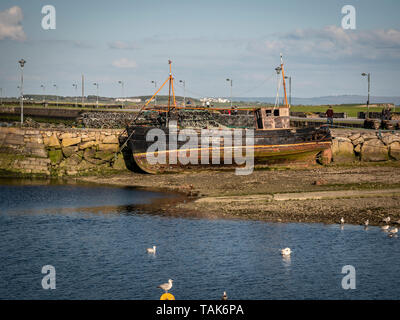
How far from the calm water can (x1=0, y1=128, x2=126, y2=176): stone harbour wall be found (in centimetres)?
1563

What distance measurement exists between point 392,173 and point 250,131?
12.7m

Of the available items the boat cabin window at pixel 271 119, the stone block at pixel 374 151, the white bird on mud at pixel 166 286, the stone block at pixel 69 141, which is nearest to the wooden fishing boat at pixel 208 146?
the boat cabin window at pixel 271 119

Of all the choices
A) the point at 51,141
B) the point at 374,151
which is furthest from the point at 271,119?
the point at 51,141

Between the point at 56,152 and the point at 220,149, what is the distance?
53.6 feet

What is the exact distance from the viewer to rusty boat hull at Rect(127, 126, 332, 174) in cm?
4941

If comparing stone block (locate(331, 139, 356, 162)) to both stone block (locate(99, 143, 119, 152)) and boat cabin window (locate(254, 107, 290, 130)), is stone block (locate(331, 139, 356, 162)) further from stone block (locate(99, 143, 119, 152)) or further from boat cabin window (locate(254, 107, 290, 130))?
stone block (locate(99, 143, 119, 152))

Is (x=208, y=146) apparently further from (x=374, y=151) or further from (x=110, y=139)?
(x=374, y=151)

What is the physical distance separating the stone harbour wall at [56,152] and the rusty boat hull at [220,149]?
12.1 feet

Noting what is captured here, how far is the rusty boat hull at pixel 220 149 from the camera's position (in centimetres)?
4941

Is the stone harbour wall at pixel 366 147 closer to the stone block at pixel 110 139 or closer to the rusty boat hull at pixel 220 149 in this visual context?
the rusty boat hull at pixel 220 149
